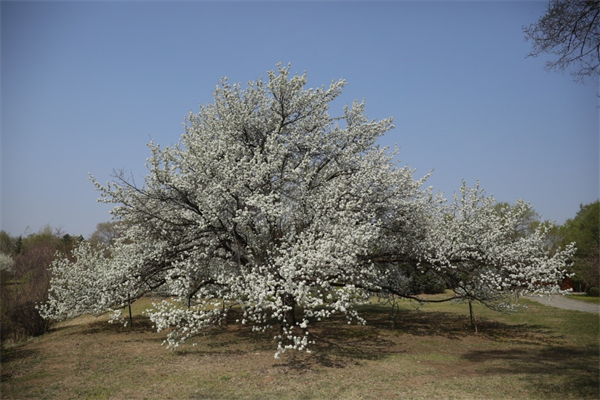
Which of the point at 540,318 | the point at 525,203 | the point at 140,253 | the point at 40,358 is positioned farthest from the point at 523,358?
the point at 40,358

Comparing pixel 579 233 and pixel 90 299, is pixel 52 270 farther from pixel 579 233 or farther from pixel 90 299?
pixel 579 233

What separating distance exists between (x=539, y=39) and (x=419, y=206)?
268 inches

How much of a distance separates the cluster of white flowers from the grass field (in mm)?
1067

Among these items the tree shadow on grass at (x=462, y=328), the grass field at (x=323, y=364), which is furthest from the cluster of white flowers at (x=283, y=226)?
the tree shadow on grass at (x=462, y=328)

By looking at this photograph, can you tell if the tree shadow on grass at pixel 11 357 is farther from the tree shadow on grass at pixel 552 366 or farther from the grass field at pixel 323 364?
the tree shadow on grass at pixel 552 366

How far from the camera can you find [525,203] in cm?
1449

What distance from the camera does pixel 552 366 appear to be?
10914mm

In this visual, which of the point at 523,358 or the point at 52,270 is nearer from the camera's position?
the point at 523,358

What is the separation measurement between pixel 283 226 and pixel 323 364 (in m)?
4.23

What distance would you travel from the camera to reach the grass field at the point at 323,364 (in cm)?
905

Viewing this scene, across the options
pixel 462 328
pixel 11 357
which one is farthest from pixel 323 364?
pixel 11 357

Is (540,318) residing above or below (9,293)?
below

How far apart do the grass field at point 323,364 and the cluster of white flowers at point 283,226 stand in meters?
1.07

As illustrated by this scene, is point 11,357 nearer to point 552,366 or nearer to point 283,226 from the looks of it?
point 283,226
